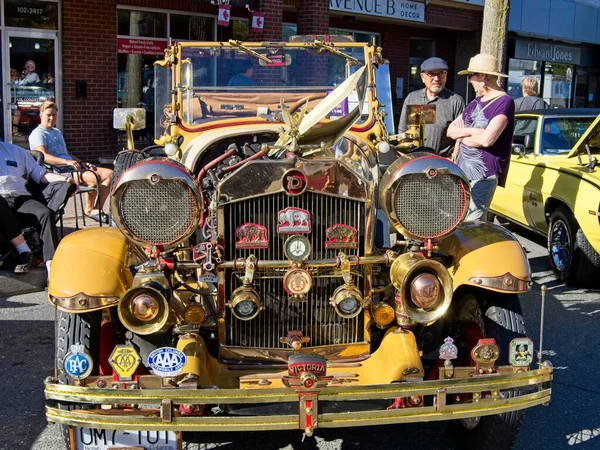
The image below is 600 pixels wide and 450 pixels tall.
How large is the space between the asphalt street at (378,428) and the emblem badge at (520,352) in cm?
84

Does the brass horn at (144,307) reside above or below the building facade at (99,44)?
below

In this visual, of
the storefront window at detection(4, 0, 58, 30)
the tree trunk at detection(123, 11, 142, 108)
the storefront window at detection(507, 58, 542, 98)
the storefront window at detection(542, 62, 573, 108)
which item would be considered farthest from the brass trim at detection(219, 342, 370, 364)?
the storefront window at detection(542, 62, 573, 108)

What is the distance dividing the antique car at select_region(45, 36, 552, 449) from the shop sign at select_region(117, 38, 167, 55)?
8418mm

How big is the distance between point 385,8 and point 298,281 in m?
12.4

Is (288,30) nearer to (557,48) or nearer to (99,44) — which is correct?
(99,44)

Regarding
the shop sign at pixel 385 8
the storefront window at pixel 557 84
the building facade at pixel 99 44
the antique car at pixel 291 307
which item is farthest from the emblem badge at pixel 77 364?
the storefront window at pixel 557 84

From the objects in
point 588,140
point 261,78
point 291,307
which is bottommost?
point 291,307

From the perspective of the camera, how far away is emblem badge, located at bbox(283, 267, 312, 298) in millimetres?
3412

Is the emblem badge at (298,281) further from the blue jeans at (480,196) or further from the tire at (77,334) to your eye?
the blue jeans at (480,196)

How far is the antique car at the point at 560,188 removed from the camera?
672cm

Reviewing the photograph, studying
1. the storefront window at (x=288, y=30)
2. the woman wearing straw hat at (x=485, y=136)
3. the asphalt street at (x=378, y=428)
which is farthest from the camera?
the storefront window at (x=288, y=30)

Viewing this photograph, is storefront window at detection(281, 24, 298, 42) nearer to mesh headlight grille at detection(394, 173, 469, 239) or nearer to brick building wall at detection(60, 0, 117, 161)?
brick building wall at detection(60, 0, 117, 161)

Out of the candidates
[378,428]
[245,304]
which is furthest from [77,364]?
[378,428]

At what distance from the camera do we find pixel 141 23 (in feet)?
38.9
